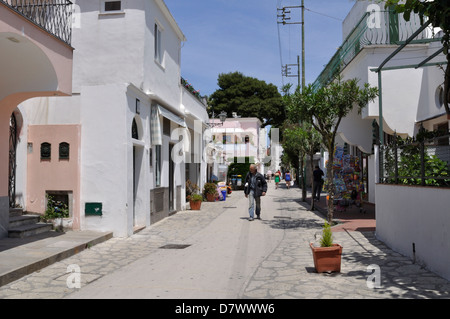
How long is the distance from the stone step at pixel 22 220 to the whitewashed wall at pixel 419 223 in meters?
7.89

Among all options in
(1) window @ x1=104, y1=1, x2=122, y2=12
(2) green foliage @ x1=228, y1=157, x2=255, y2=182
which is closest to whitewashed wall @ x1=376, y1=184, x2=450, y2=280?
(1) window @ x1=104, y1=1, x2=122, y2=12

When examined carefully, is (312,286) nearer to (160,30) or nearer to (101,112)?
(101,112)

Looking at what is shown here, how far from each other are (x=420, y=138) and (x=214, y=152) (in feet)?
67.1

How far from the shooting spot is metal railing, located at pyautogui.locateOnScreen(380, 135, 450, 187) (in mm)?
6191

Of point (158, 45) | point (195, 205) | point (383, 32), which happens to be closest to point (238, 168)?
point (195, 205)

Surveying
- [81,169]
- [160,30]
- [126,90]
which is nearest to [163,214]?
[81,169]

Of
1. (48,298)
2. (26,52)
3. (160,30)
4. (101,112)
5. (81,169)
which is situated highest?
(160,30)

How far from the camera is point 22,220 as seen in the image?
9.34 meters

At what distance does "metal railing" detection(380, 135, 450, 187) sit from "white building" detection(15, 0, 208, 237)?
237 inches

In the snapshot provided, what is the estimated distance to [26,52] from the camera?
771 centimetres

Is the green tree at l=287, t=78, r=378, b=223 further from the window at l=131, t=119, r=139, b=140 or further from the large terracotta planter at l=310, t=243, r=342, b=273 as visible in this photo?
the large terracotta planter at l=310, t=243, r=342, b=273

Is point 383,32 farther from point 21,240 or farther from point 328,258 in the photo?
point 21,240

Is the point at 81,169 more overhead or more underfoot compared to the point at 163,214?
more overhead
